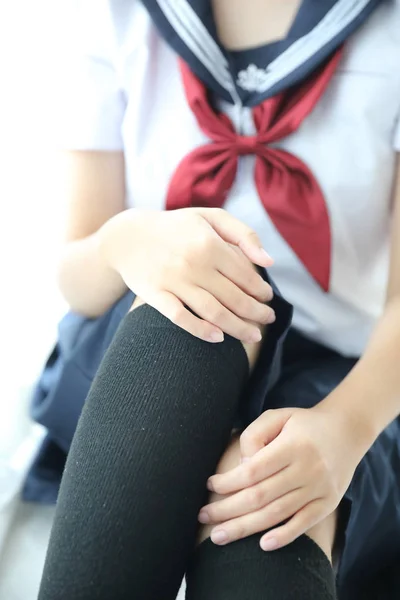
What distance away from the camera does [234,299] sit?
18.6 inches

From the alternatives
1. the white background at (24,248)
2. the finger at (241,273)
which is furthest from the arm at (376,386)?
the white background at (24,248)

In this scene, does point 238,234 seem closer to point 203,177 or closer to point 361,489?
point 203,177

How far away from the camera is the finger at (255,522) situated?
0.43 m

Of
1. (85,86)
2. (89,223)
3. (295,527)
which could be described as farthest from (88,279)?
(295,527)

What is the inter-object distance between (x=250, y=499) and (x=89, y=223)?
0.32 meters

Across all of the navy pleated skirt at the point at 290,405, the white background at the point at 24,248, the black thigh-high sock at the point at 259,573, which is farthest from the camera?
the white background at the point at 24,248

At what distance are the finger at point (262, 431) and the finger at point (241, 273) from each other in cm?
9

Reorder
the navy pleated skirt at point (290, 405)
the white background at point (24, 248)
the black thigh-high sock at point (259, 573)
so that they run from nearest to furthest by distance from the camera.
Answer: the black thigh-high sock at point (259, 573), the navy pleated skirt at point (290, 405), the white background at point (24, 248)

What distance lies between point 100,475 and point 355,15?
390mm

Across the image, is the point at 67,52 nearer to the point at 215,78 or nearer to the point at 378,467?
the point at 215,78

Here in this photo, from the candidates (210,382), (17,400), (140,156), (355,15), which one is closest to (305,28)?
(355,15)

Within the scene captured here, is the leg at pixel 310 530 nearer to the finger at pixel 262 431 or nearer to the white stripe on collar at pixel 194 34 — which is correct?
the finger at pixel 262 431

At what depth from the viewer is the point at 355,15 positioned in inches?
20.2

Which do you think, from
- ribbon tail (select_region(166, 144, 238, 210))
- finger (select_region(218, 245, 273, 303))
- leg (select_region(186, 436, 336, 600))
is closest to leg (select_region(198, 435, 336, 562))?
leg (select_region(186, 436, 336, 600))
